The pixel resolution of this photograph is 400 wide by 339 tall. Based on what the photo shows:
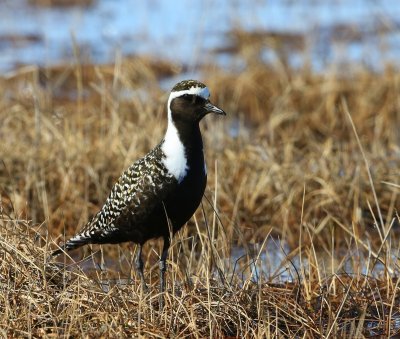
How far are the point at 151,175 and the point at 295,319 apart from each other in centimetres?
123

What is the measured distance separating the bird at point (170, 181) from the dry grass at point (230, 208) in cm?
17

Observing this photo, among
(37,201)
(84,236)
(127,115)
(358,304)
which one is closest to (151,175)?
(84,236)

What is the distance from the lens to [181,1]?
1897cm

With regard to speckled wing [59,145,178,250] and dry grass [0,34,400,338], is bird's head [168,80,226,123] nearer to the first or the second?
speckled wing [59,145,178,250]

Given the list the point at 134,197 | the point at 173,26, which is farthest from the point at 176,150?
the point at 173,26

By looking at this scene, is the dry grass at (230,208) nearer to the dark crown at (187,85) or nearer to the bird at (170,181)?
the bird at (170,181)

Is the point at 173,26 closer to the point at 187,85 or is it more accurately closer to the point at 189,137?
the point at 187,85

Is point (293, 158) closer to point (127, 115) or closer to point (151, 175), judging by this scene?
point (127, 115)

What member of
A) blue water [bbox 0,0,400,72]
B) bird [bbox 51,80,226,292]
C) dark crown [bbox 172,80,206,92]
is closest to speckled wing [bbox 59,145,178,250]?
bird [bbox 51,80,226,292]

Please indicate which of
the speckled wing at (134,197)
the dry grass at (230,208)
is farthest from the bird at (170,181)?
the dry grass at (230,208)

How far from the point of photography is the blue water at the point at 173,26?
49.8ft

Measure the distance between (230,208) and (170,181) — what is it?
2530 mm

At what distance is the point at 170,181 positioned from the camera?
6051 mm

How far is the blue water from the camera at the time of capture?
1517 cm
